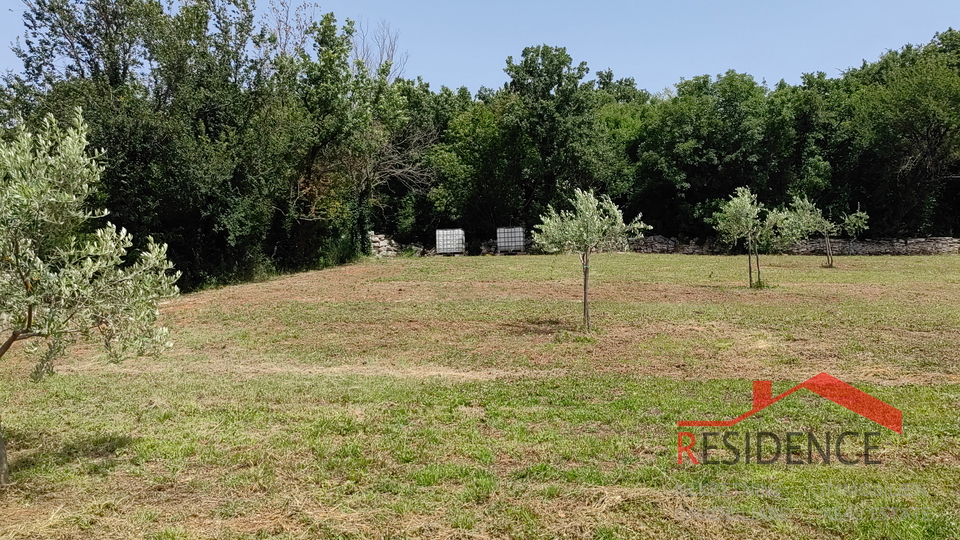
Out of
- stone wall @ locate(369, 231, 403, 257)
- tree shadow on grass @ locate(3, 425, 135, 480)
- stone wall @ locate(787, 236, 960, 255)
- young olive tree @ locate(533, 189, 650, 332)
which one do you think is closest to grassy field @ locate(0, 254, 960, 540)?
tree shadow on grass @ locate(3, 425, 135, 480)

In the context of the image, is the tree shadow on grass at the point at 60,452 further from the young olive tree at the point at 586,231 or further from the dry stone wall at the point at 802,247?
the dry stone wall at the point at 802,247

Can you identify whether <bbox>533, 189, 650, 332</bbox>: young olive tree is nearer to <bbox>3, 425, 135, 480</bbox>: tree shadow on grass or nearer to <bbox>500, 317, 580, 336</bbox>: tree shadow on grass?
<bbox>500, 317, 580, 336</bbox>: tree shadow on grass

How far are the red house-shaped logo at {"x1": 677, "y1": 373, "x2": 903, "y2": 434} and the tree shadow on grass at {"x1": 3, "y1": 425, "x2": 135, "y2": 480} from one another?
6.22 m

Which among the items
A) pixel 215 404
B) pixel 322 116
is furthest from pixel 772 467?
pixel 322 116

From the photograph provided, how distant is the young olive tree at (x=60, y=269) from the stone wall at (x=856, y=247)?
35.0 metres

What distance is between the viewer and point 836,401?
786 cm

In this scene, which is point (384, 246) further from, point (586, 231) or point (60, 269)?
point (60, 269)

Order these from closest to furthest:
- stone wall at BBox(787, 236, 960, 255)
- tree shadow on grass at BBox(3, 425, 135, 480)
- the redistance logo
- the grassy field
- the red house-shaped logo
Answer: the grassy field < the redistance logo < tree shadow on grass at BBox(3, 425, 135, 480) < the red house-shaped logo < stone wall at BBox(787, 236, 960, 255)

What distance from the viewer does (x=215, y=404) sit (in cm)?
851

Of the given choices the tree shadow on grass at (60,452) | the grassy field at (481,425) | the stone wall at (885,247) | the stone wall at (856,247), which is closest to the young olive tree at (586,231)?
the grassy field at (481,425)

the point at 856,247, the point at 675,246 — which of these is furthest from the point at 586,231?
the point at 856,247

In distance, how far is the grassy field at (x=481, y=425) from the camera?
502cm

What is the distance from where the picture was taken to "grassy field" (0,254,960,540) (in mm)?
5023

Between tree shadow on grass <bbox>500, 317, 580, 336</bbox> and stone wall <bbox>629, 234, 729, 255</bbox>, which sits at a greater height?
stone wall <bbox>629, 234, 729, 255</bbox>
